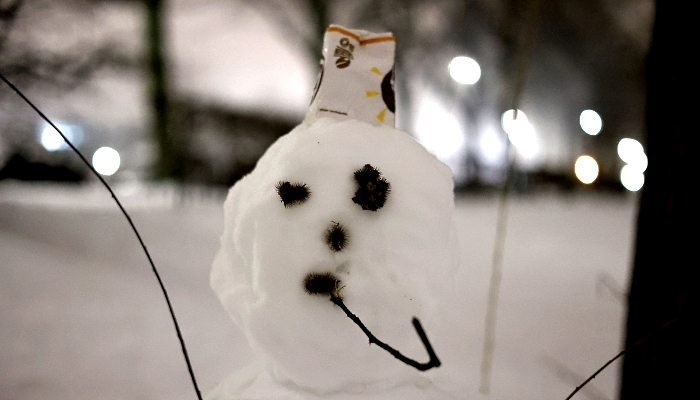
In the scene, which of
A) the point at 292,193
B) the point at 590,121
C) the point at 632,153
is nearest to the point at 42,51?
the point at 292,193

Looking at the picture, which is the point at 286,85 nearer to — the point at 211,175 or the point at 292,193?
the point at 211,175

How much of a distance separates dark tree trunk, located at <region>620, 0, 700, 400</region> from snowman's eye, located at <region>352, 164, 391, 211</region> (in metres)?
1.17

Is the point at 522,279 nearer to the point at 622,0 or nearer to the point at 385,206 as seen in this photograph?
the point at 385,206

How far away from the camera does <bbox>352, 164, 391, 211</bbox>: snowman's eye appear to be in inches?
43.1

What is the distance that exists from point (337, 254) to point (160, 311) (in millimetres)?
1621

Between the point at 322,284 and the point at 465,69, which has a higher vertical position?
the point at 465,69

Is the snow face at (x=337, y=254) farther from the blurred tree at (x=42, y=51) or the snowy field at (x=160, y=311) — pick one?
the blurred tree at (x=42, y=51)

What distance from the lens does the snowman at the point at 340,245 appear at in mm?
1126

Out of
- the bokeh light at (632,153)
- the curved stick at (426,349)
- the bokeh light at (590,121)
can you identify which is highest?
the bokeh light at (590,121)

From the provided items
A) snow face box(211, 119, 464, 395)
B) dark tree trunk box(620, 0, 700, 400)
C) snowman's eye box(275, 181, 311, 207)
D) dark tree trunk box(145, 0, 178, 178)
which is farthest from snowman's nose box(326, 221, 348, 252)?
dark tree trunk box(145, 0, 178, 178)

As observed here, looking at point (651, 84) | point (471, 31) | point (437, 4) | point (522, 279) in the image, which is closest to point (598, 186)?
point (471, 31)

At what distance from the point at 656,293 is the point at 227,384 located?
1596 millimetres

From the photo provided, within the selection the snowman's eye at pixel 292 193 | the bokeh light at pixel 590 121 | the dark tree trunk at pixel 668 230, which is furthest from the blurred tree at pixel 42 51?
the bokeh light at pixel 590 121

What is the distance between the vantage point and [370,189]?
109 cm
